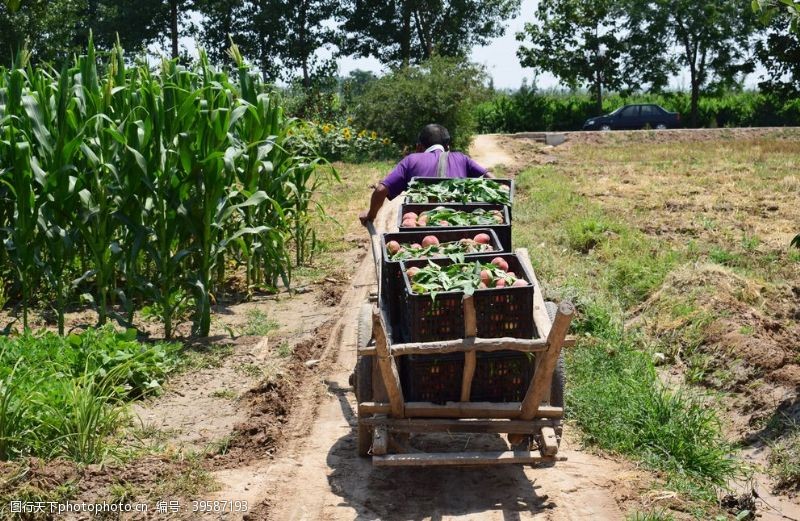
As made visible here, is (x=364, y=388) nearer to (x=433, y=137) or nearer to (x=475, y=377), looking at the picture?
(x=475, y=377)

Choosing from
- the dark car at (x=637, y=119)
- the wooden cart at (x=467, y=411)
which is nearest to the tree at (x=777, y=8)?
the wooden cart at (x=467, y=411)

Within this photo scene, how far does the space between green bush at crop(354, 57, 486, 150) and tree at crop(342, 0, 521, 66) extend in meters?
18.1

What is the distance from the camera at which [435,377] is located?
16.6 feet

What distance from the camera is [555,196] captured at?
16.7 m

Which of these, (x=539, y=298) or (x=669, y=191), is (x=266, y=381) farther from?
(x=669, y=191)

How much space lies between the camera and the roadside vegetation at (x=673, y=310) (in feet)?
19.2

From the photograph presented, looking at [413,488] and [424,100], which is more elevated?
[424,100]

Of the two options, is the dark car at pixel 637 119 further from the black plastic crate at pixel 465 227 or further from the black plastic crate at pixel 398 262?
the black plastic crate at pixel 398 262

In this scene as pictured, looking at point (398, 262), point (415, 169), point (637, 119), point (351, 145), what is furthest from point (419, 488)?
point (637, 119)

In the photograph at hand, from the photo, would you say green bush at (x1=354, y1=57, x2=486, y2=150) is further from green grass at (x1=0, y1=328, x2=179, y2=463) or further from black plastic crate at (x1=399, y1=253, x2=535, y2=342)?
black plastic crate at (x1=399, y1=253, x2=535, y2=342)

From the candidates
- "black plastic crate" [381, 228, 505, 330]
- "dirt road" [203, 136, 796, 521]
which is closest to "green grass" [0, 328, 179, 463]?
"dirt road" [203, 136, 796, 521]

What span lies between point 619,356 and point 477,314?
2.92 m

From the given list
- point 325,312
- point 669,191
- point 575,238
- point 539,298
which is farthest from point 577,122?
point 539,298

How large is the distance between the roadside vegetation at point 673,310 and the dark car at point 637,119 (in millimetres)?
21180
